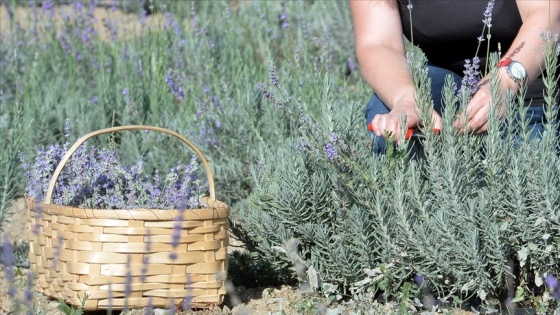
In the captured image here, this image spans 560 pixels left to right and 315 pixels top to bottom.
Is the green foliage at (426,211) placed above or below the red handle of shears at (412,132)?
below

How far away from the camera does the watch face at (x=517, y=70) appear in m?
2.57

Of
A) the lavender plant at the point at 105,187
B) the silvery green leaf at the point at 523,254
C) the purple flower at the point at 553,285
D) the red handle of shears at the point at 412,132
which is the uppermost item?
the red handle of shears at the point at 412,132

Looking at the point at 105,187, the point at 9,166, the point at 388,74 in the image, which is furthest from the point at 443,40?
the point at 9,166

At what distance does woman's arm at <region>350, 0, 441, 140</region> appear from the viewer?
8.86 ft

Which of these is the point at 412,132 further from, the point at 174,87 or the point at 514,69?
the point at 174,87

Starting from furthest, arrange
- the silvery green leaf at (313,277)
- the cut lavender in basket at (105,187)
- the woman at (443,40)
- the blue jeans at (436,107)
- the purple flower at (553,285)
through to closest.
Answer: the blue jeans at (436,107), the cut lavender in basket at (105,187), the woman at (443,40), the silvery green leaf at (313,277), the purple flower at (553,285)

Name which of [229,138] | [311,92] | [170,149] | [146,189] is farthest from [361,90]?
[146,189]

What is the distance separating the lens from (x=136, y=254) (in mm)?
2492

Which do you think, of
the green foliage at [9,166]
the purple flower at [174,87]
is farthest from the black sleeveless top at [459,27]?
the green foliage at [9,166]

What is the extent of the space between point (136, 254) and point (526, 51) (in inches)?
49.7

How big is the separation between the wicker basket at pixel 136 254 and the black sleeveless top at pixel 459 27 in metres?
1.02

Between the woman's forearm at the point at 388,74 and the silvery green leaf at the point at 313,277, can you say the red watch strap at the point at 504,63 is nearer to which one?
the woman's forearm at the point at 388,74

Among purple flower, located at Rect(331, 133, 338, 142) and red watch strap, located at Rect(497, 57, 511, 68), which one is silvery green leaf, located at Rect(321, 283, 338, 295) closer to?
purple flower, located at Rect(331, 133, 338, 142)

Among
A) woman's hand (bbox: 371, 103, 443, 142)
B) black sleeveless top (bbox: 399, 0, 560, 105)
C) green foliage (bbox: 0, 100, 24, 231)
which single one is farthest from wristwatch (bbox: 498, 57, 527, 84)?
green foliage (bbox: 0, 100, 24, 231)
